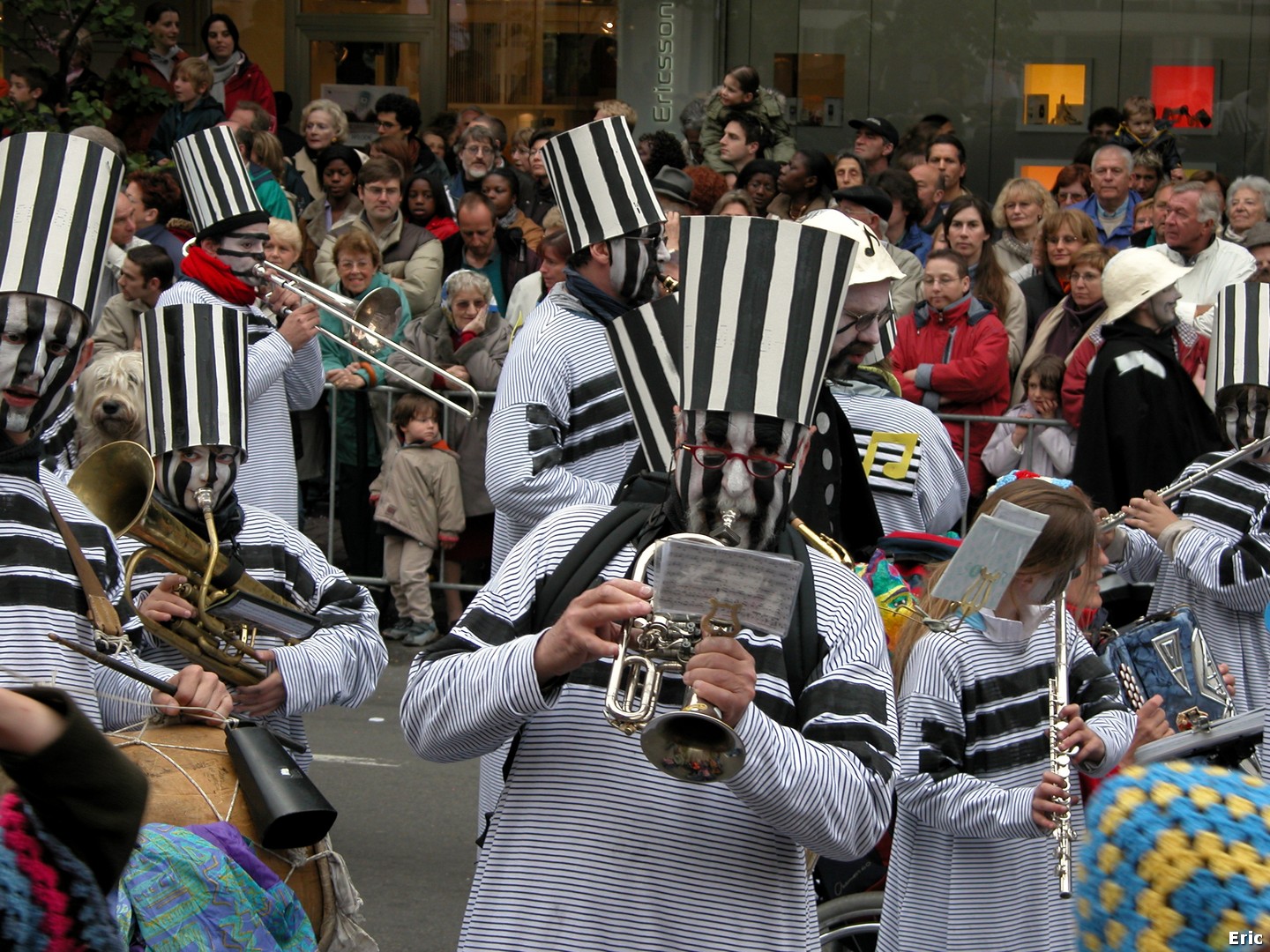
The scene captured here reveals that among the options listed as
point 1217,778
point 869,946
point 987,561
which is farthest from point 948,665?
point 1217,778

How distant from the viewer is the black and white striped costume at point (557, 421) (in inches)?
176

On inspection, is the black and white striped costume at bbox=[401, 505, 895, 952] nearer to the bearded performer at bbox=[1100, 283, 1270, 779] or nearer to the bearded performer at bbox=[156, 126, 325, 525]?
the bearded performer at bbox=[1100, 283, 1270, 779]

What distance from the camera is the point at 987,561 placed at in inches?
140

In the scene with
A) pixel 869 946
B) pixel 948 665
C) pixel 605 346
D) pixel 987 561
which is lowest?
pixel 869 946

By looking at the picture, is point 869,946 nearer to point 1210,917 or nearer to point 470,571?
point 1210,917

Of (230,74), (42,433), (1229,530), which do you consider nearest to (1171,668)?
(1229,530)

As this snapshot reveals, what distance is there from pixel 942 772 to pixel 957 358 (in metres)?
4.80

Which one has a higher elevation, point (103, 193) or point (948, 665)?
point (103, 193)

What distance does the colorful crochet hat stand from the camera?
1.77 meters

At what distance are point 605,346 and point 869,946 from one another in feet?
5.75

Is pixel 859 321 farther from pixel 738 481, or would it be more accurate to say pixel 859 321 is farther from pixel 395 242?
pixel 395 242

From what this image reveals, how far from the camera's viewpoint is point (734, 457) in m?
2.65

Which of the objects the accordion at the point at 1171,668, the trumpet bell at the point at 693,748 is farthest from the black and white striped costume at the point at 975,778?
the trumpet bell at the point at 693,748

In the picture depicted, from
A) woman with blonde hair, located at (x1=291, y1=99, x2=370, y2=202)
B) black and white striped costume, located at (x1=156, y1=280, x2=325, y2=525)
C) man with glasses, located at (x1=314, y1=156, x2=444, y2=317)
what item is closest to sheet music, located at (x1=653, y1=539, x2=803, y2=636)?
black and white striped costume, located at (x1=156, y1=280, x2=325, y2=525)
